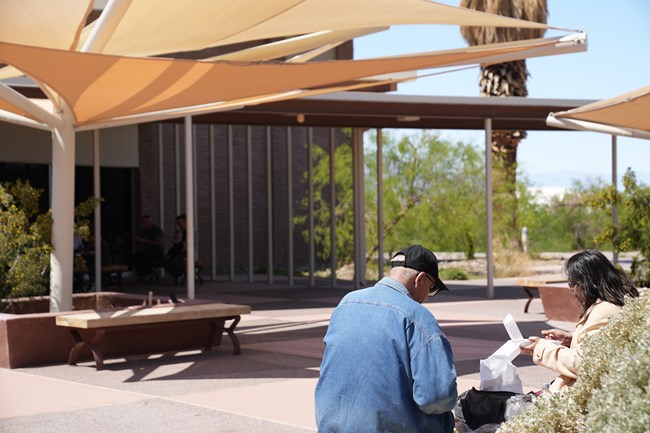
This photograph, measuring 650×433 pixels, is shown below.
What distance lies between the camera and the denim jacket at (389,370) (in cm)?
415

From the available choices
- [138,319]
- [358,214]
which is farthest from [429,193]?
[138,319]

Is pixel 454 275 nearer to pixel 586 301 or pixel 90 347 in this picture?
pixel 90 347

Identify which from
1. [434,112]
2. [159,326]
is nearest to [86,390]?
[159,326]

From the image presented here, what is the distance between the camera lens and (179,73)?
31.2 ft

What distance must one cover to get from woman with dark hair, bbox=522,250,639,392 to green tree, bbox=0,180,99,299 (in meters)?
7.83

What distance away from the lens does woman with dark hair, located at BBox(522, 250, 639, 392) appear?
5184 mm

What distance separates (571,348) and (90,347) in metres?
6.27

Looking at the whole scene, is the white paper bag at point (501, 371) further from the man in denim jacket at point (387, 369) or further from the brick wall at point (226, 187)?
the brick wall at point (226, 187)

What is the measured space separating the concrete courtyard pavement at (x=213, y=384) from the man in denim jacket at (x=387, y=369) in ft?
9.95

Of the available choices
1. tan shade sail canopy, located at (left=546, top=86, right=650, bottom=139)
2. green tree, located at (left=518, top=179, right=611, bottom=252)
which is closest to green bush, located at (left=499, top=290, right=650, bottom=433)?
tan shade sail canopy, located at (left=546, top=86, right=650, bottom=139)

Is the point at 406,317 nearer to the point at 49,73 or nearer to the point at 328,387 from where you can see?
the point at 328,387

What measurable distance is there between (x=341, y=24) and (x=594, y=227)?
95.4ft

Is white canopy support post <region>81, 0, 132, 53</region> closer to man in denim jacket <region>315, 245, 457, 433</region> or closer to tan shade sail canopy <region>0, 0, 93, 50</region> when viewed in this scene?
tan shade sail canopy <region>0, 0, 93, 50</region>

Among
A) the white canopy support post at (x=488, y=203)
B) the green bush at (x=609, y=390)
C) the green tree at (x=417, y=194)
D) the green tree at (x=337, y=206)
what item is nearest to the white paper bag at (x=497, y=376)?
the green bush at (x=609, y=390)
